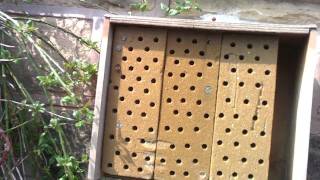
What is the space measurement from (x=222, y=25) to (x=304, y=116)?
0.23m

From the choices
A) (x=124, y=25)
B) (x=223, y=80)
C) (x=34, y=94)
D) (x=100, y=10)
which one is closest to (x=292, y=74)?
(x=223, y=80)

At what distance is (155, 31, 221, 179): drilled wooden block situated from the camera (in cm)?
125

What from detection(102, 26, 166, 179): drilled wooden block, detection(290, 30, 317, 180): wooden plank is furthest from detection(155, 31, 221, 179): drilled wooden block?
detection(290, 30, 317, 180): wooden plank

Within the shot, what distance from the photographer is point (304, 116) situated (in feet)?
3.98

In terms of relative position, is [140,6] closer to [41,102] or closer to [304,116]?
[41,102]

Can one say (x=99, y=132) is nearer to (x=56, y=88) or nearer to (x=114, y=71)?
(x=114, y=71)

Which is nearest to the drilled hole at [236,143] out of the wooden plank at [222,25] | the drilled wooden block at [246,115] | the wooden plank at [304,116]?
the drilled wooden block at [246,115]

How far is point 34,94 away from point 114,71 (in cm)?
34

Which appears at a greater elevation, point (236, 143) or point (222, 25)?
point (222, 25)

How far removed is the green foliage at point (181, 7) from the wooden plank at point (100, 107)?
0.71 feet

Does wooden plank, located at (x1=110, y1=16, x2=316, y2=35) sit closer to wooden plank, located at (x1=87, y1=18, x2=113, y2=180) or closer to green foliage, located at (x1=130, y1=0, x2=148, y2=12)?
wooden plank, located at (x1=87, y1=18, x2=113, y2=180)

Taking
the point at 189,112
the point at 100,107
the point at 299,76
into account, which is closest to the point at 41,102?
the point at 100,107

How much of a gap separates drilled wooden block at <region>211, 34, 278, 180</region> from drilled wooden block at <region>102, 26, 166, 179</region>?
0.42 feet

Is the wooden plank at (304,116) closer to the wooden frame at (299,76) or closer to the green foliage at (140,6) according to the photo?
the wooden frame at (299,76)
